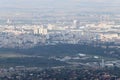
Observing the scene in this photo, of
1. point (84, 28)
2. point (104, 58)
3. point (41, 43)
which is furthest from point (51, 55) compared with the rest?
A: point (84, 28)

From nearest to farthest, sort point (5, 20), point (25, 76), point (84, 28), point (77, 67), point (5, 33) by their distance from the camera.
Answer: point (25, 76) → point (77, 67) → point (5, 33) → point (84, 28) → point (5, 20)

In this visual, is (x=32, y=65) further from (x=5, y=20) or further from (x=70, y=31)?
(x=5, y=20)

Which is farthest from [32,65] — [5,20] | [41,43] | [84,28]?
[5,20]

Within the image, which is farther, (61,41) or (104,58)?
(61,41)

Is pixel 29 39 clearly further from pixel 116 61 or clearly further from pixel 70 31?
pixel 116 61

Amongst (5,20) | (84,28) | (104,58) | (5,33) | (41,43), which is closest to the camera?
(104,58)

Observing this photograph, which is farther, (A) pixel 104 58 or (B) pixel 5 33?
(B) pixel 5 33
